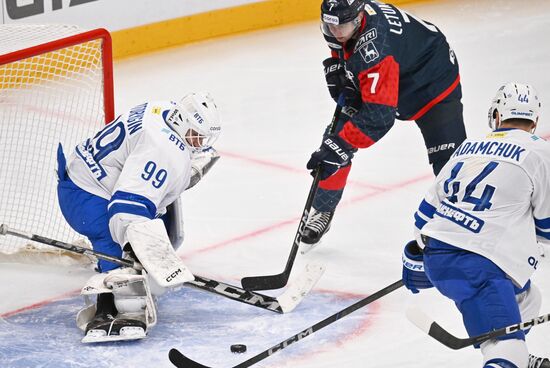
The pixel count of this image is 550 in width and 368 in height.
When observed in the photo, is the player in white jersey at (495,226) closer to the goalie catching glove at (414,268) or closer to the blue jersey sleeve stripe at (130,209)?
the goalie catching glove at (414,268)

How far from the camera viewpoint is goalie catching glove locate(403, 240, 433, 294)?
3.77 metres

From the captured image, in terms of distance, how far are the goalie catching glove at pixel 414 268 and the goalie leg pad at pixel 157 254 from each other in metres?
0.69

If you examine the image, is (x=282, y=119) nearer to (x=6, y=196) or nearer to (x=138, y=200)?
(x=6, y=196)

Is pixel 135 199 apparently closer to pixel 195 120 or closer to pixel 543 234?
pixel 195 120

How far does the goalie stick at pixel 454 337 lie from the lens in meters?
3.33

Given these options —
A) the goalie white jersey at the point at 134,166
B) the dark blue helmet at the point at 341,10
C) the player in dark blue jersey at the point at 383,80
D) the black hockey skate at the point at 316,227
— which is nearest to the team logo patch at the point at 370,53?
the player in dark blue jersey at the point at 383,80

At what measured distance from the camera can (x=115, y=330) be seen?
4.18 meters

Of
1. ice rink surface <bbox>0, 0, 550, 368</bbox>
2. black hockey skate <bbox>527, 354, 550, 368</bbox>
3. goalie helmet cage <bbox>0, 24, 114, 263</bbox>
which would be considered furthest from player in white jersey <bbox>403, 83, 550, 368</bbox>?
goalie helmet cage <bbox>0, 24, 114, 263</bbox>

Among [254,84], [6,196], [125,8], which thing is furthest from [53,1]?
[6,196]

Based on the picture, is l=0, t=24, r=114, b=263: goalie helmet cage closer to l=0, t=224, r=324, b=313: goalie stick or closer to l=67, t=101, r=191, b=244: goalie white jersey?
l=67, t=101, r=191, b=244: goalie white jersey

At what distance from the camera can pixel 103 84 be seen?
498 cm

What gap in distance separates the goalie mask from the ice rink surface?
0.95 metres

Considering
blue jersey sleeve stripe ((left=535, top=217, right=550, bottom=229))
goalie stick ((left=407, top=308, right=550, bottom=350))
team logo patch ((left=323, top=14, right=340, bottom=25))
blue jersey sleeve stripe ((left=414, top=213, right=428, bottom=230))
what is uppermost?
team logo patch ((left=323, top=14, right=340, bottom=25))

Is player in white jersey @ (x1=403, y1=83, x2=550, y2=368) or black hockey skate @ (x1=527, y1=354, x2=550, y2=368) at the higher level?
player in white jersey @ (x1=403, y1=83, x2=550, y2=368)
